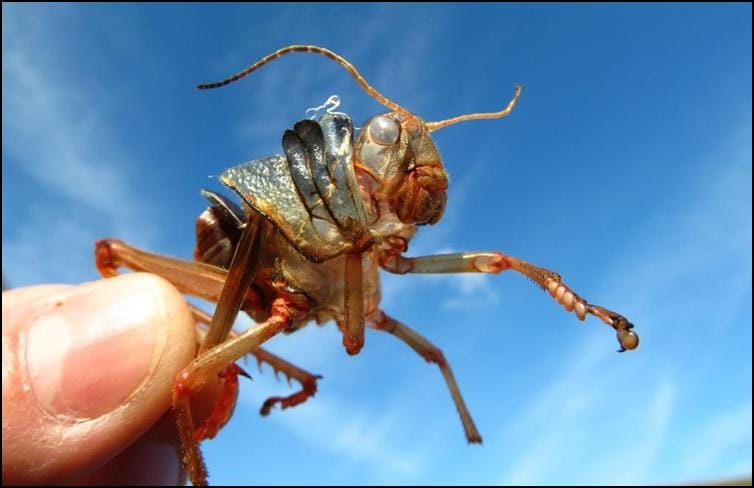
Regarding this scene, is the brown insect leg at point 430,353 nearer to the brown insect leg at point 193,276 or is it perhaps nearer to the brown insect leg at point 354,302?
the brown insect leg at point 354,302

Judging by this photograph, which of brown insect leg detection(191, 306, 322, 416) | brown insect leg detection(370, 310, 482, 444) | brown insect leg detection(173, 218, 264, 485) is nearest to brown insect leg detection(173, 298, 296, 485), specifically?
brown insect leg detection(173, 218, 264, 485)

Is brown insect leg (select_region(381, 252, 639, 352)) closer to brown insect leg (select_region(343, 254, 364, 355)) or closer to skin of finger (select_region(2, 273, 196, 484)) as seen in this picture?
brown insect leg (select_region(343, 254, 364, 355))

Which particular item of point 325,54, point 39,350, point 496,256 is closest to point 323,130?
point 325,54

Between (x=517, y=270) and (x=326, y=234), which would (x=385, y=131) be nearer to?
(x=326, y=234)

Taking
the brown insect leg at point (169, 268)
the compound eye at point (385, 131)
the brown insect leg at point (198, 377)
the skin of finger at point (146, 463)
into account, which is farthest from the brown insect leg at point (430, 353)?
the skin of finger at point (146, 463)

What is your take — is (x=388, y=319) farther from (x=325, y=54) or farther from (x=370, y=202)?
(x=325, y=54)

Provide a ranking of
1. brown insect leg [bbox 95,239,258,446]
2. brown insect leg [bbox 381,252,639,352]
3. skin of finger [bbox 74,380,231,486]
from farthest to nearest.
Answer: skin of finger [bbox 74,380,231,486]
brown insect leg [bbox 95,239,258,446]
brown insect leg [bbox 381,252,639,352]

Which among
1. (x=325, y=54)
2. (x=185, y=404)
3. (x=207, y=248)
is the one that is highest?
(x=325, y=54)
